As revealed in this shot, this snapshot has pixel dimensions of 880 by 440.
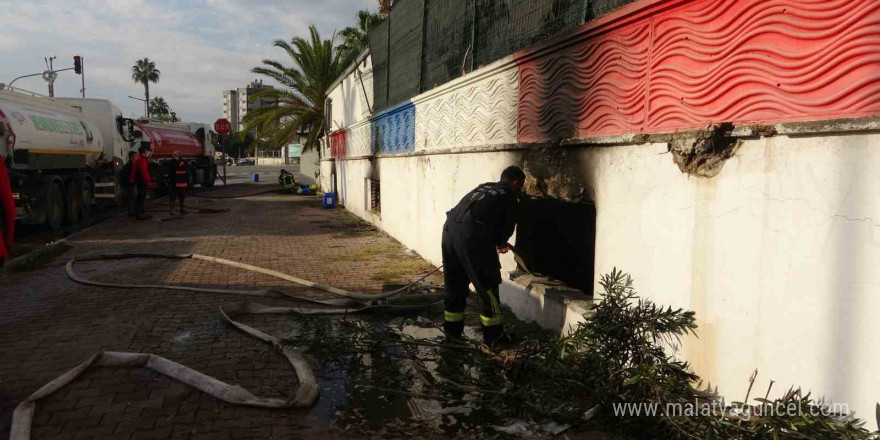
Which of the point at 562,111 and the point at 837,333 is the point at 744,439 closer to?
the point at 837,333

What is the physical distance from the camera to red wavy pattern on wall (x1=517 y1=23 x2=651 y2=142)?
4012 millimetres

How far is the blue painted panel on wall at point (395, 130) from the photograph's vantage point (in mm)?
10016

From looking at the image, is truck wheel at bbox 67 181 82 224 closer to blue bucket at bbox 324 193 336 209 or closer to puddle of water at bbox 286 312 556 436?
blue bucket at bbox 324 193 336 209

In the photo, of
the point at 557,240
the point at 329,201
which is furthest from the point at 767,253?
the point at 329,201

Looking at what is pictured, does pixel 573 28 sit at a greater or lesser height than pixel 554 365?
greater

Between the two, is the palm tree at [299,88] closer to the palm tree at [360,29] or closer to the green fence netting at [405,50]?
the palm tree at [360,29]

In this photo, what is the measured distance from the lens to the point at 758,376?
2.92 m

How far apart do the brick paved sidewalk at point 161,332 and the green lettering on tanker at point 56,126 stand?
239 cm

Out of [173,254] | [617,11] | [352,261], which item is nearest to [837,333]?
[617,11]

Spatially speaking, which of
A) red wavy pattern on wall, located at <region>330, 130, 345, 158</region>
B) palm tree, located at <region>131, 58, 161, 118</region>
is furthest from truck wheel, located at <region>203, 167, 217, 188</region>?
palm tree, located at <region>131, 58, 161, 118</region>

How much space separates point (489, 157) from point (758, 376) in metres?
3.97

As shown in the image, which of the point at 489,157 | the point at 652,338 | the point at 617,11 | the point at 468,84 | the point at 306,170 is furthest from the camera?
the point at 306,170

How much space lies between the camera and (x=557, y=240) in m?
5.81

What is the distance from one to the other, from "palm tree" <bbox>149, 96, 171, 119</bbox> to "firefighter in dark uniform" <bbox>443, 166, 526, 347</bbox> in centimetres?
10331
